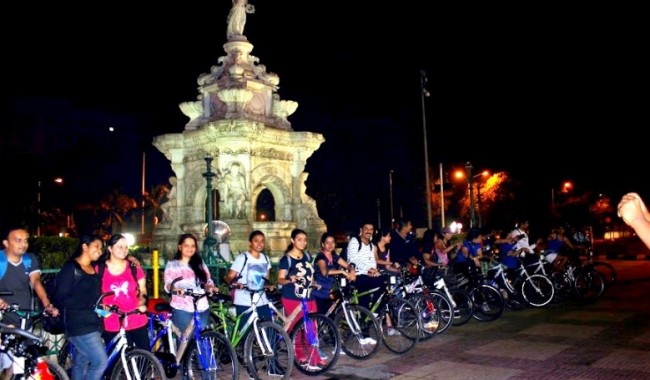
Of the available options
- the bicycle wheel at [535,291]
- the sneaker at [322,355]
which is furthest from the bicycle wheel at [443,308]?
the bicycle wheel at [535,291]

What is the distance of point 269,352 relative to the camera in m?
7.25

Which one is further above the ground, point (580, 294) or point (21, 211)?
point (21, 211)

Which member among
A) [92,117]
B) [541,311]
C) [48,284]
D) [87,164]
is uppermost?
[92,117]

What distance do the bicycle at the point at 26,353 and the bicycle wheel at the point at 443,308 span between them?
6.62 metres

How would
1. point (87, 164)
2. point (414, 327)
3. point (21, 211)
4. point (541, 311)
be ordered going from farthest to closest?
1. point (87, 164)
2. point (21, 211)
3. point (541, 311)
4. point (414, 327)

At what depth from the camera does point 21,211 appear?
39.5 meters

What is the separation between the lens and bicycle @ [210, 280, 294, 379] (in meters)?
7.23

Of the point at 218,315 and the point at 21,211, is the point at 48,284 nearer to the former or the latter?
the point at 218,315

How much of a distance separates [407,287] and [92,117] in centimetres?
7912

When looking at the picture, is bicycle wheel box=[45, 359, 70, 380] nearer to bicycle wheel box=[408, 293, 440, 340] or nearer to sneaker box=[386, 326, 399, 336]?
sneaker box=[386, 326, 399, 336]

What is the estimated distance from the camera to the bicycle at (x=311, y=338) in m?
7.85

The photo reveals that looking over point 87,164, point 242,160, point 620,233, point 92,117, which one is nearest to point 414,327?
point 242,160

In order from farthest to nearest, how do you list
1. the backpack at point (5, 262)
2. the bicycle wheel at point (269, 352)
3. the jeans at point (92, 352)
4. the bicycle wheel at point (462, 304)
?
the bicycle wheel at point (462, 304), the bicycle wheel at point (269, 352), the backpack at point (5, 262), the jeans at point (92, 352)

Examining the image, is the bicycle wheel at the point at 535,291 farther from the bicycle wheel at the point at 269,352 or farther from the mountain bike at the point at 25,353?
the mountain bike at the point at 25,353
